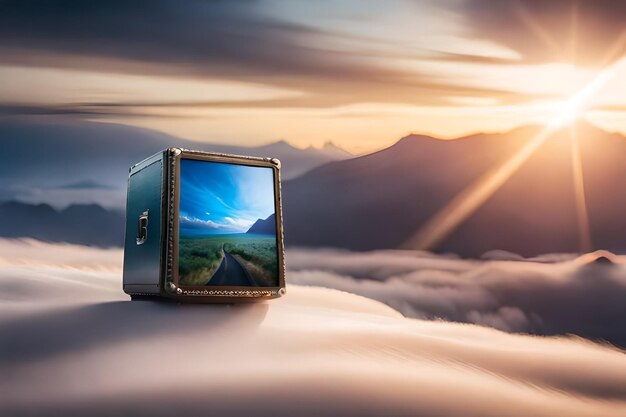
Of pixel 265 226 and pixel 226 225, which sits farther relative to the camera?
pixel 265 226

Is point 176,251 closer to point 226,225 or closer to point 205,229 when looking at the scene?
point 205,229

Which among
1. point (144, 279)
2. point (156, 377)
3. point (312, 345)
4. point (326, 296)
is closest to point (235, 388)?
point (156, 377)

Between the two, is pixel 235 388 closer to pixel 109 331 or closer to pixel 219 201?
pixel 109 331

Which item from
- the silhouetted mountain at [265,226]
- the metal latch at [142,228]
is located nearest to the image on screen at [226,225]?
the silhouetted mountain at [265,226]

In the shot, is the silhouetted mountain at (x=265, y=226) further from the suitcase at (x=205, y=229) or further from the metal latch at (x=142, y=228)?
the metal latch at (x=142, y=228)

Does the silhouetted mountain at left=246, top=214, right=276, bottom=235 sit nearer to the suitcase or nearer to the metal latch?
the suitcase

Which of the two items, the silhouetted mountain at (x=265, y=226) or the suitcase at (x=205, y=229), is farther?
the silhouetted mountain at (x=265, y=226)

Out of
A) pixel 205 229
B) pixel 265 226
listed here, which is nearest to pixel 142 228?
pixel 205 229

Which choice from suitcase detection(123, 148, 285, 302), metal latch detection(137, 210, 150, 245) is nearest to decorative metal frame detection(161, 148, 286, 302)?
suitcase detection(123, 148, 285, 302)
